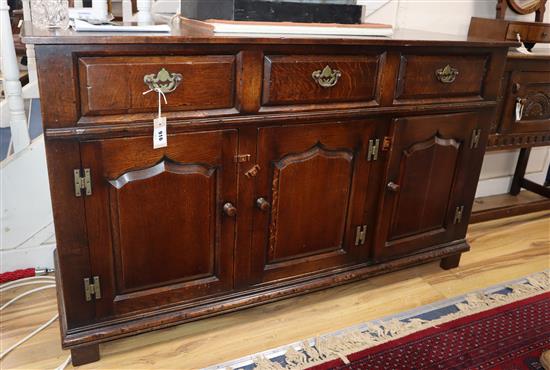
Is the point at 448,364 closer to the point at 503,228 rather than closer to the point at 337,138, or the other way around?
the point at 337,138

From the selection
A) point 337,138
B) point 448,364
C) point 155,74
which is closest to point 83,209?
point 155,74

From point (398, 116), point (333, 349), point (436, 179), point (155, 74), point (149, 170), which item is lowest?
point (333, 349)

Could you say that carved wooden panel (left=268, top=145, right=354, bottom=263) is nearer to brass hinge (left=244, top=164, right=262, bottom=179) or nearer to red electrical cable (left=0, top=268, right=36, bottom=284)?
brass hinge (left=244, top=164, right=262, bottom=179)

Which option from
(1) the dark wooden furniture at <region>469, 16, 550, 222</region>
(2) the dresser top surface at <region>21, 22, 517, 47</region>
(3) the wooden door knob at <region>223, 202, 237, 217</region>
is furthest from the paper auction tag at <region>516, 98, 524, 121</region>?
(3) the wooden door knob at <region>223, 202, 237, 217</region>

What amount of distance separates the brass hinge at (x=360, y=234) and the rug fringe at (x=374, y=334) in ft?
0.89

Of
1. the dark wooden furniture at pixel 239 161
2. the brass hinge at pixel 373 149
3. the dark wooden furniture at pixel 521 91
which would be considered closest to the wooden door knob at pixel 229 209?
the dark wooden furniture at pixel 239 161

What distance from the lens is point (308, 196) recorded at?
1.50 m

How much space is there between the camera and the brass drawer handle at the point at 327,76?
1344mm

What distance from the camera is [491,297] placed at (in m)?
1.79

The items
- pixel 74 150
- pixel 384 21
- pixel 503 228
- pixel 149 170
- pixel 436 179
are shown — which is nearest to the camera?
pixel 74 150

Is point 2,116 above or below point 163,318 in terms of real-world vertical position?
above

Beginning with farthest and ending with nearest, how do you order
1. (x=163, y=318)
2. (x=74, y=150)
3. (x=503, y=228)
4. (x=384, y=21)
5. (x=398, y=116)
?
(x=503, y=228)
(x=384, y=21)
(x=398, y=116)
(x=163, y=318)
(x=74, y=150)

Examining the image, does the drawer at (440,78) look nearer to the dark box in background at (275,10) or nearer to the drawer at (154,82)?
the dark box in background at (275,10)

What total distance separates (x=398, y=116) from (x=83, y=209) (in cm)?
96
